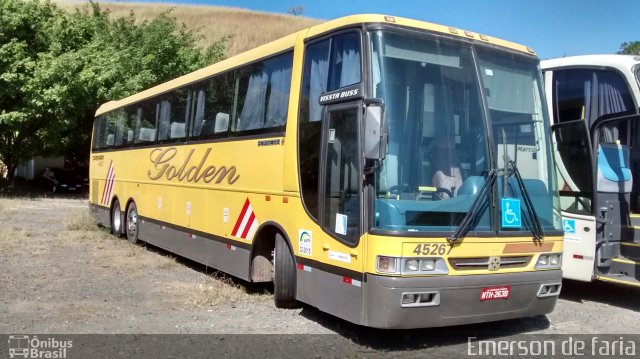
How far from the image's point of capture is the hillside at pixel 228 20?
61.8 m

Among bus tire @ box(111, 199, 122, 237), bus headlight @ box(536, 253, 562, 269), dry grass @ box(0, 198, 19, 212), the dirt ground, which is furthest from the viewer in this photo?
dry grass @ box(0, 198, 19, 212)

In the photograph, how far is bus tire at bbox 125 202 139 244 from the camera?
13188 mm

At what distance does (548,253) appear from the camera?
20.7 ft

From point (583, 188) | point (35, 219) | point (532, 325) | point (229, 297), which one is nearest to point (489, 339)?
point (532, 325)

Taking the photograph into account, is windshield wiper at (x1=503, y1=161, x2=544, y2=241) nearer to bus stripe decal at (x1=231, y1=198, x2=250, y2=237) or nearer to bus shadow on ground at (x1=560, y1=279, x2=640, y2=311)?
bus shadow on ground at (x1=560, y1=279, x2=640, y2=311)

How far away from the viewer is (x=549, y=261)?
635 centimetres

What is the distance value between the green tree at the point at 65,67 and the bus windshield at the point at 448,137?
2146 cm

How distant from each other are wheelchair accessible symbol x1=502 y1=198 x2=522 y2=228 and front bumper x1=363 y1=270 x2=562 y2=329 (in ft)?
1.70

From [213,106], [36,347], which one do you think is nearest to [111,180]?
[213,106]

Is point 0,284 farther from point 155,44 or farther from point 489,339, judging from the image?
point 155,44

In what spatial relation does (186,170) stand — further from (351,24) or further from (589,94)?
(589,94)

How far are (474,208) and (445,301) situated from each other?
3.13 ft

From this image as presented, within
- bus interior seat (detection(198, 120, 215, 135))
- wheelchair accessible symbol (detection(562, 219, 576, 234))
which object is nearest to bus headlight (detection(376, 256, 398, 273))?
wheelchair accessible symbol (detection(562, 219, 576, 234))

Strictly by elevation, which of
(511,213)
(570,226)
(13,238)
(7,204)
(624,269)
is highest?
(511,213)
